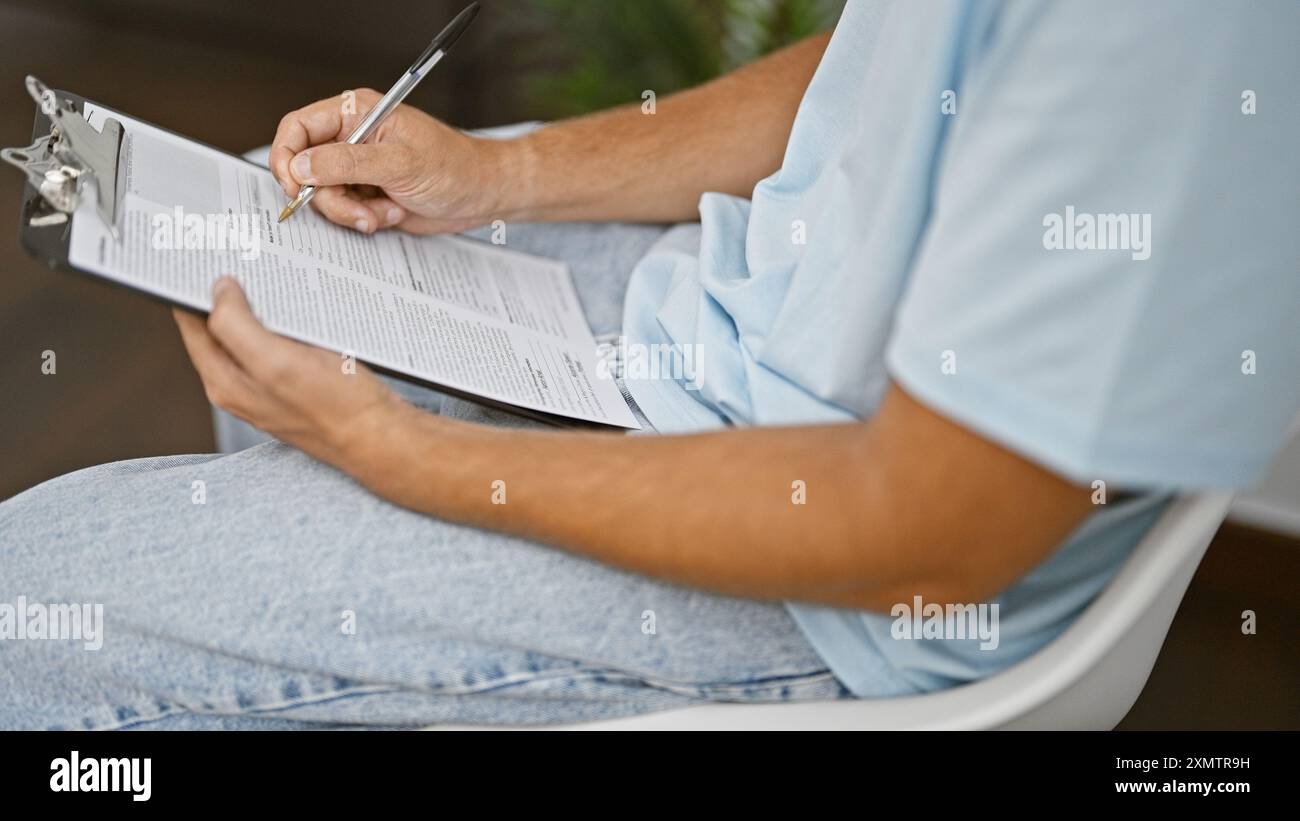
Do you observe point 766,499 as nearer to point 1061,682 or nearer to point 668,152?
point 1061,682

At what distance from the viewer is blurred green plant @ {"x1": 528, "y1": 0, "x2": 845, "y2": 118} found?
201 cm

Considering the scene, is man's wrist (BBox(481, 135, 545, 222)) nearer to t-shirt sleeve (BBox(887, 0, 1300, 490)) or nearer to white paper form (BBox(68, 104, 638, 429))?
white paper form (BBox(68, 104, 638, 429))

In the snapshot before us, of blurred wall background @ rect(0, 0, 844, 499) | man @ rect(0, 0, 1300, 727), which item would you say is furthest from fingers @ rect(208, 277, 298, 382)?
blurred wall background @ rect(0, 0, 844, 499)

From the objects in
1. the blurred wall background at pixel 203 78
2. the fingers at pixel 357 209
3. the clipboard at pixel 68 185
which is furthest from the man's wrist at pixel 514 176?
the blurred wall background at pixel 203 78

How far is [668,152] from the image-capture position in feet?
3.57

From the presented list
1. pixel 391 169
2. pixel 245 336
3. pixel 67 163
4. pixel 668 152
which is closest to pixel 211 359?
pixel 245 336

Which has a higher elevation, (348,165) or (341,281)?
(348,165)

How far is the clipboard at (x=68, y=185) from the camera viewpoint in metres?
0.67

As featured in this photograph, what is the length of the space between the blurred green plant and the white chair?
149 cm

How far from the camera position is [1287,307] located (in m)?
0.60

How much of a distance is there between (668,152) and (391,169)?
0.95 ft

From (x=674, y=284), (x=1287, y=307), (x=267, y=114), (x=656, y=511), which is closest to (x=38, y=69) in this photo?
(x=267, y=114)

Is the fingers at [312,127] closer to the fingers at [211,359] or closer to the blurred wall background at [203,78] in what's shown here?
the fingers at [211,359]

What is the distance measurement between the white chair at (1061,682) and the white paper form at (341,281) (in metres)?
0.24
